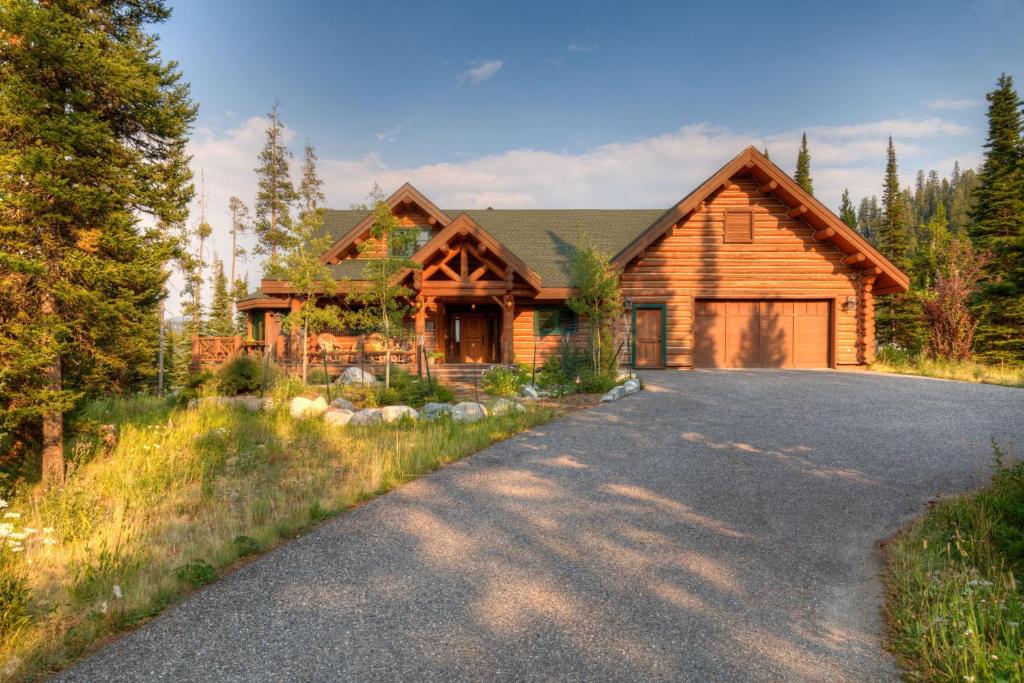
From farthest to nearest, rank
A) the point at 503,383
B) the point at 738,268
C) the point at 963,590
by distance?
the point at 738,268 → the point at 503,383 → the point at 963,590

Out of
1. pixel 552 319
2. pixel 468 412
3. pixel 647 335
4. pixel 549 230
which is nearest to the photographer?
pixel 468 412

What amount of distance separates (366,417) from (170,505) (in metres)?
4.35

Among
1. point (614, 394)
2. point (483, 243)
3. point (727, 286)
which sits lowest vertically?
point (614, 394)

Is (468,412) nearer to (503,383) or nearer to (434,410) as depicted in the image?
(434,410)

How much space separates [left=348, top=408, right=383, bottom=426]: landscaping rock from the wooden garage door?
12154 millimetres

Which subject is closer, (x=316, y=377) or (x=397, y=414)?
(x=397, y=414)

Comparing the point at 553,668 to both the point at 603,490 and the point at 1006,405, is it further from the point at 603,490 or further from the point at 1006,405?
the point at 1006,405

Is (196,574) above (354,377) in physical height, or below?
below

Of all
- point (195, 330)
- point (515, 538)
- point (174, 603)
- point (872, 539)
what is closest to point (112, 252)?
point (174, 603)

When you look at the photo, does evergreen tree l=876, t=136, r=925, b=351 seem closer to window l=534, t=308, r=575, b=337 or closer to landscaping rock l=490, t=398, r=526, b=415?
window l=534, t=308, r=575, b=337

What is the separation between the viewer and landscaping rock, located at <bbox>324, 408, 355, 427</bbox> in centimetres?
986

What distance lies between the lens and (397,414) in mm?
10039

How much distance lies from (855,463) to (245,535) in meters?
7.70

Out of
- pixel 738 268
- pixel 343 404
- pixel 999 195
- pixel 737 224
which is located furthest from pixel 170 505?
pixel 999 195
